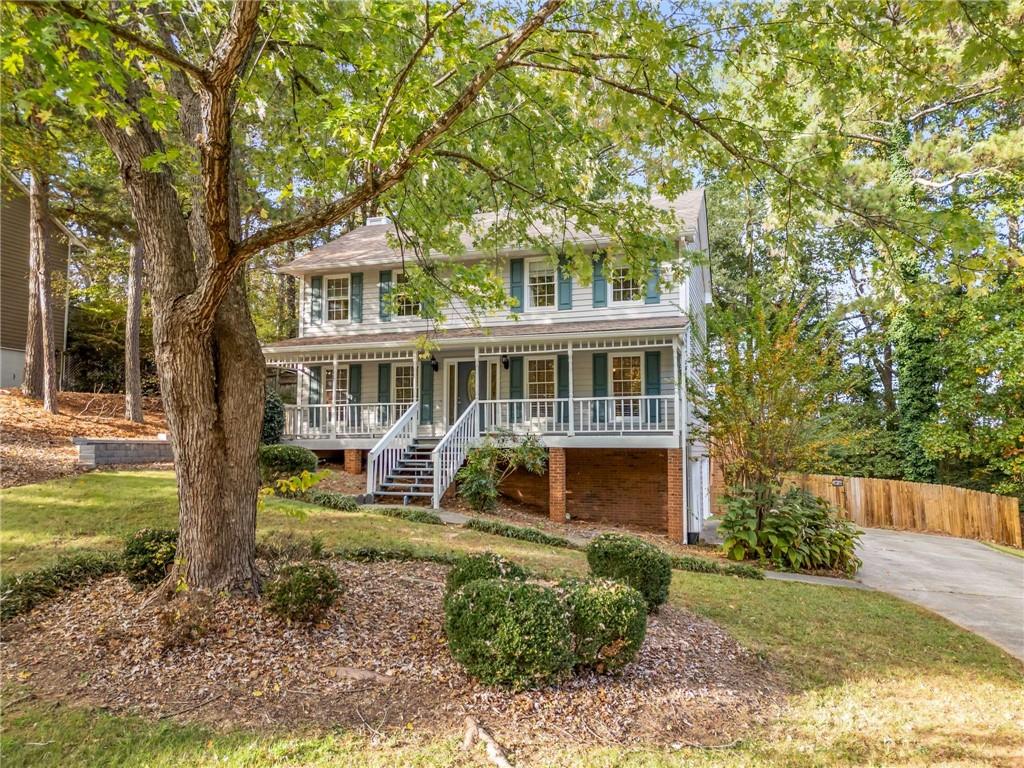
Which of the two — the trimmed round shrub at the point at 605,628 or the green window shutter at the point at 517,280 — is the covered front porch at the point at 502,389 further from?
the trimmed round shrub at the point at 605,628

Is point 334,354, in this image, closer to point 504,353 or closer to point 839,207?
point 504,353

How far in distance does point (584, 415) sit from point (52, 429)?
1176 cm

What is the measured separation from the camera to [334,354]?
643 inches

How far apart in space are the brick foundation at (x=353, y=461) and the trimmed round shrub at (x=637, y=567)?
1008 cm

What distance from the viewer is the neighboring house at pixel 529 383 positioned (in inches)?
531

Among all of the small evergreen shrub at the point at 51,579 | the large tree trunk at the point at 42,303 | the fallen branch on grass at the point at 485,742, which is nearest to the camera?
the fallen branch on grass at the point at 485,742

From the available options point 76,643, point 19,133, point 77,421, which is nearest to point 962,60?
point 76,643

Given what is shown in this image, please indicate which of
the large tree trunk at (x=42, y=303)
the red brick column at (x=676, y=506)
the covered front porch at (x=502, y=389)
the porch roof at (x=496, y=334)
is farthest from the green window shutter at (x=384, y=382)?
the red brick column at (x=676, y=506)

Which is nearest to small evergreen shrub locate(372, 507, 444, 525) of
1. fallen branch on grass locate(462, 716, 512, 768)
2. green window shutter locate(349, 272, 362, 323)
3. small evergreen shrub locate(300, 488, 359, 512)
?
small evergreen shrub locate(300, 488, 359, 512)

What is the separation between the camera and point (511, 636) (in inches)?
167

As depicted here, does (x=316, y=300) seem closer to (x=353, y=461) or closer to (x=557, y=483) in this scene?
(x=353, y=461)

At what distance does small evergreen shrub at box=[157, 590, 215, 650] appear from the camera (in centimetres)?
461

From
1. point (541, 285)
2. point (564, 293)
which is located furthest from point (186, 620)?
point (541, 285)

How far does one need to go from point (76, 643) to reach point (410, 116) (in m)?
4.80
